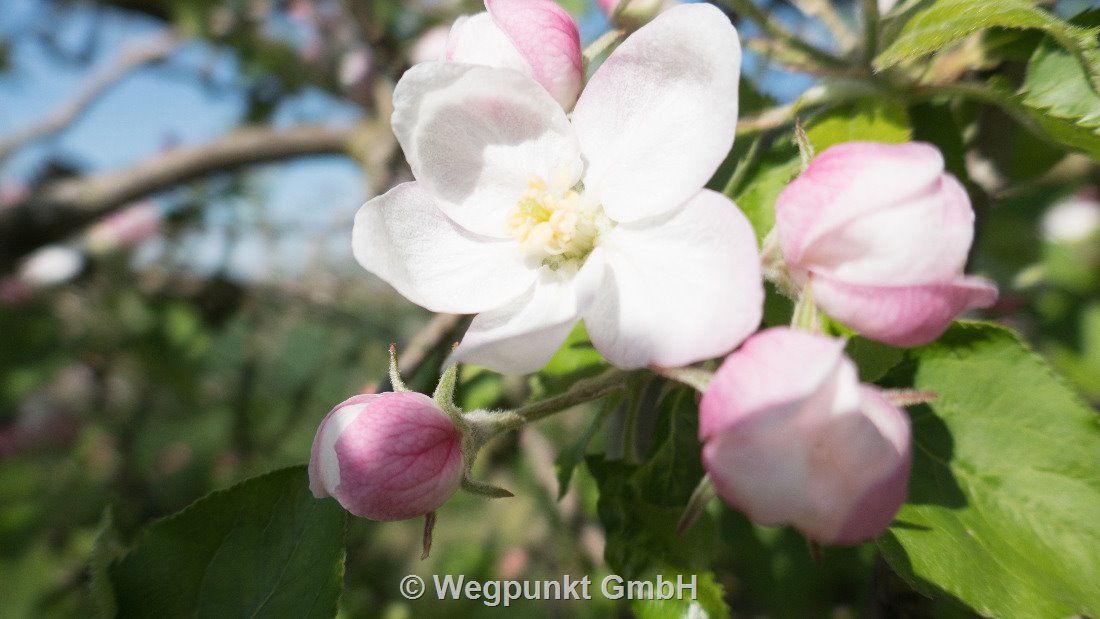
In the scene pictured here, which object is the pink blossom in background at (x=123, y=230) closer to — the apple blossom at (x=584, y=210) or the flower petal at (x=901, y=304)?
the apple blossom at (x=584, y=210)

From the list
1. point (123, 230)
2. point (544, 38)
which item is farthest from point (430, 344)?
point (123, 230)

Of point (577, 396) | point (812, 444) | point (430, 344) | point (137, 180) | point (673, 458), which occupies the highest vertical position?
point (812, 444)

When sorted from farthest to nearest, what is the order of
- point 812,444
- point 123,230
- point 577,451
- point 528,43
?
point 123,230 → point 577,451 → point 528,43 → point 812,444

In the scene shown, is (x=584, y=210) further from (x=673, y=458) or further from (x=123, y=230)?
(x=123, y=230)

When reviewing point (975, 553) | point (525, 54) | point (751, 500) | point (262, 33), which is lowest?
point (262, 33)

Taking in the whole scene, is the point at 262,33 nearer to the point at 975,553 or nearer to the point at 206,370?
the point at 206,370

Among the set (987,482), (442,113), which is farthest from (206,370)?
(987,482)
